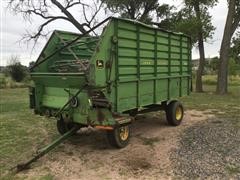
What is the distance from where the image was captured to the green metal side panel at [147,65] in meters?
7.44

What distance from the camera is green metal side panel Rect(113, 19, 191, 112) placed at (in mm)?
7439

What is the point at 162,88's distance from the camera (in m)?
9.33

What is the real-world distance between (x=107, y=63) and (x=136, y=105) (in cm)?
152

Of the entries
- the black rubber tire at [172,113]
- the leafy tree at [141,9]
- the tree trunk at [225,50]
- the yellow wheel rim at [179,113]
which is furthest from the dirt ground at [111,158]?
the leafy tree at [141,9]

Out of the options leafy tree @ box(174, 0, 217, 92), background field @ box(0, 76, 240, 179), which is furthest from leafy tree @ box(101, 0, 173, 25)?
background field @ box(0, 76, 240, 179)

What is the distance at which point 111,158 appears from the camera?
23.2ft

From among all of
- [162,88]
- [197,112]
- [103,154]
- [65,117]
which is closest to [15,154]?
[65,117]

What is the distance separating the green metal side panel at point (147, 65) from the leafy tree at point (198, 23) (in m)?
11.8

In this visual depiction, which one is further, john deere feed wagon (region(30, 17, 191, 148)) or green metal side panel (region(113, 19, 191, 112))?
green metal side panel (region(113, 19, 191, 112))

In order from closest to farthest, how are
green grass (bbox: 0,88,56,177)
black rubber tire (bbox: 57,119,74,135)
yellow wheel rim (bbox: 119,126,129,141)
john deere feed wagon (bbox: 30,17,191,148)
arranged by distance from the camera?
1. john deere feed wagon (bbox: 30,17,191,148)
2. green grass (bbox: 0,88,56,177)
3. yellow wheel rim (bbox: 119,126,129,141)
4. black rubber tire (bbox: 57,119,74,135)

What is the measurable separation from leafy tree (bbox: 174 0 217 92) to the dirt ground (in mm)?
13590

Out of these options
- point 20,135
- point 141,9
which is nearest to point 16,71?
point 141,9

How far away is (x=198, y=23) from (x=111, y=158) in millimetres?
16626

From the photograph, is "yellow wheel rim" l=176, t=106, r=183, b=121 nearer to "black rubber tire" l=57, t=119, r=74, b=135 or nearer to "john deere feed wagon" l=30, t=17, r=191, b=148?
"john deere feed wagon" l=30, t=17, r=191, b=148
